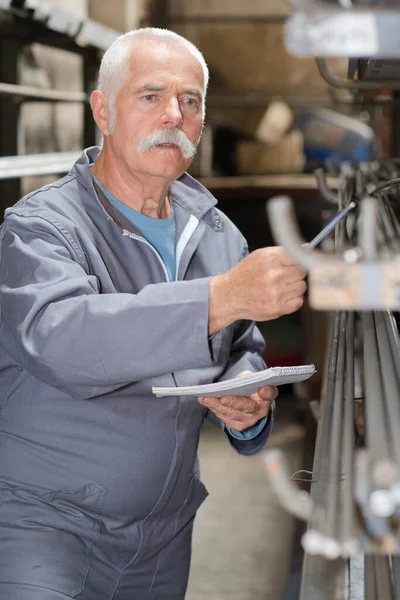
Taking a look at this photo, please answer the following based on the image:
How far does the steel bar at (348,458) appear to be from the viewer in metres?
0.86

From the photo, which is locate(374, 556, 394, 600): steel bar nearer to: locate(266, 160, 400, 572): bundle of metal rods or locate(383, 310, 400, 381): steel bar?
locate(266, 160, 400, 572): bundle of metal rods

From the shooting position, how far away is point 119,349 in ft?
4.79

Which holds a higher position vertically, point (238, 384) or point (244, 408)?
point (238, 384)

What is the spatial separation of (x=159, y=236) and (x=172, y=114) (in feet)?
0.95

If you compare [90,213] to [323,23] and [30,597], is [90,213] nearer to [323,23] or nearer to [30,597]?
[30,597]

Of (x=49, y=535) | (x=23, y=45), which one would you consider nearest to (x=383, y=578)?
(x=49, y=535)

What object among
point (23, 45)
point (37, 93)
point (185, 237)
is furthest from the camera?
point (23, 45)

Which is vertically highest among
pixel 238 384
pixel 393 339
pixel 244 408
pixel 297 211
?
pixel 393 339

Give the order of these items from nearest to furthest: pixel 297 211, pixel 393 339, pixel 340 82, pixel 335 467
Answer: pixel 335 467
pixel 393 339
pixel 340 82
pixel 297 211

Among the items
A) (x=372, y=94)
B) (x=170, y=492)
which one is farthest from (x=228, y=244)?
(x=372, y=94)

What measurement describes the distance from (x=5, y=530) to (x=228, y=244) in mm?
831

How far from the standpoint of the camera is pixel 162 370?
4.80ft

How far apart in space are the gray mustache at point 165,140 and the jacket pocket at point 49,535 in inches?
28.4

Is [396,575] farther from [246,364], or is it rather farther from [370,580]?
[246,364]
